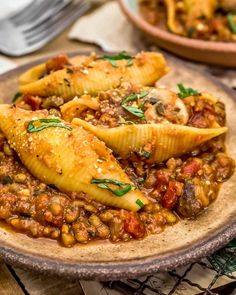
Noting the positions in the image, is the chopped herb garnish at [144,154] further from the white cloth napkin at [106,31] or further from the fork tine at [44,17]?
the fork tine at [44,17]

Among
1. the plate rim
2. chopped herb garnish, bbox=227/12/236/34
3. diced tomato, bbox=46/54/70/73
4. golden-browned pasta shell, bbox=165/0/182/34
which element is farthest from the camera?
golden-browned pasta shell, bbox=165/0/182/34

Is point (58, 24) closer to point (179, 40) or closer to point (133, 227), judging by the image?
point (179, 40)

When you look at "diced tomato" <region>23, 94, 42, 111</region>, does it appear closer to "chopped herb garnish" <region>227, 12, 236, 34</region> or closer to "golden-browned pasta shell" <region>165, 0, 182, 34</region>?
"golden-browned pasta shell" <region>165, 0, 182, 34</region>

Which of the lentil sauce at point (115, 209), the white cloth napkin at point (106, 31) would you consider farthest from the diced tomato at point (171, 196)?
the white cloth napkin at point (106, 31)

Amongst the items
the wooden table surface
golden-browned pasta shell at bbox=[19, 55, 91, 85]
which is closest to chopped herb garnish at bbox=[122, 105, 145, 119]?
golden-browned pasta shell at bbox=[19, 55, 91, 85]

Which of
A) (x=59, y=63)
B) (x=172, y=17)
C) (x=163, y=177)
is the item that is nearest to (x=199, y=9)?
(x=172, y=17)

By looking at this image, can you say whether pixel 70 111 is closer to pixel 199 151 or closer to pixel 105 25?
pixel 199 151
